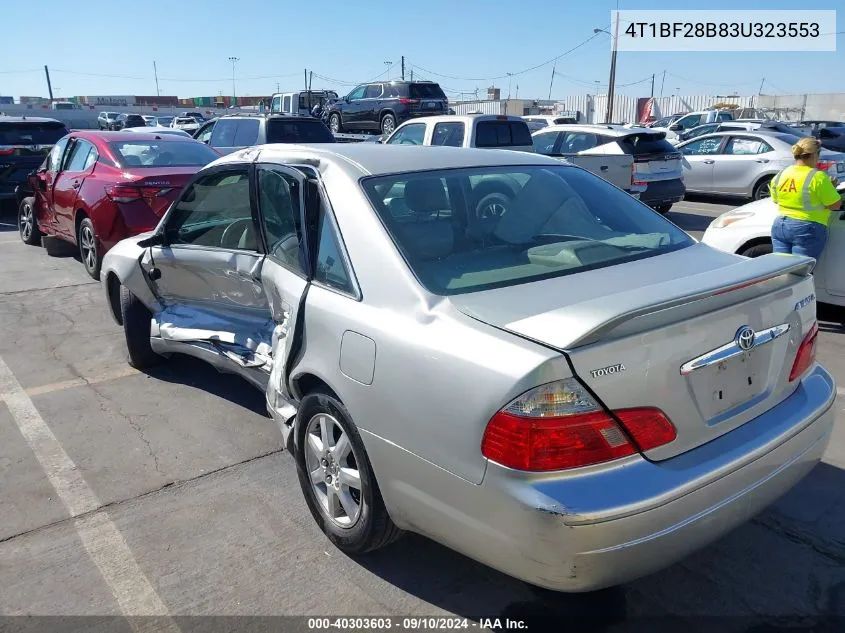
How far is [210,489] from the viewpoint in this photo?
3.63 metres

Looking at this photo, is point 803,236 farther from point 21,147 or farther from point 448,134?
point 21,147

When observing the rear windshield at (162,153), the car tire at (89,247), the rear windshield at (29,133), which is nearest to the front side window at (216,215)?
the car tire at (89,247)

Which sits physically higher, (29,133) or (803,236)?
(29,133)

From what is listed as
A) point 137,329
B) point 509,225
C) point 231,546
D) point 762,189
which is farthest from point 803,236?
point 762,189

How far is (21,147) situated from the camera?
11961mm

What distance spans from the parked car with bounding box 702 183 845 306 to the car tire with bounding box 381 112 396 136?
15.6m

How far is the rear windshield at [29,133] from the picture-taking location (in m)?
12.3

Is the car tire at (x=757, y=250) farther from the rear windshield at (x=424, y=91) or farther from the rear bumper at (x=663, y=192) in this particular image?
the rear windshield at (x=424, y=91)

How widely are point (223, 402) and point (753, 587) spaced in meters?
3.32

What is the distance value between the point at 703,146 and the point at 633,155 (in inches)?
158

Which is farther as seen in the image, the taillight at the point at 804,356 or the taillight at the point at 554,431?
the taillight at the point at 804,356

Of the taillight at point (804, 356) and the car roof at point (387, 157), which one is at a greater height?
the car roof at point (387, 157)

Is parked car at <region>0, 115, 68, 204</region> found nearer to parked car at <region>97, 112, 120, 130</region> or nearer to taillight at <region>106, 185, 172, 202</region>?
taillight at <region>106, 185, 172, 202</region>

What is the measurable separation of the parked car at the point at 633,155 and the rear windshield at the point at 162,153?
588 cm
